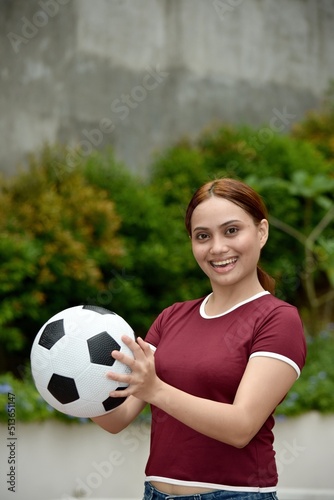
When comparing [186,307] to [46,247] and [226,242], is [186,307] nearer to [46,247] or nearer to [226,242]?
[226,242]

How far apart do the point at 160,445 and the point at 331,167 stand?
251 inches

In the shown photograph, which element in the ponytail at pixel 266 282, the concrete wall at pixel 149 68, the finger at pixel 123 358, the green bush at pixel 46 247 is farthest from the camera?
the concrete wall at pixel 149 68

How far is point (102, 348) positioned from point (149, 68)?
6.07 m

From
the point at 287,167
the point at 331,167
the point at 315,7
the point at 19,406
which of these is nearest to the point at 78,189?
the point at 19,406

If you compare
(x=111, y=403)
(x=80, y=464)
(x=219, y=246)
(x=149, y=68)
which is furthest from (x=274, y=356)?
(x=149, y=68)

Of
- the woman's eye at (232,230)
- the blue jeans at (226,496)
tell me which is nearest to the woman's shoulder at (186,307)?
the woman's eye at (232,230)

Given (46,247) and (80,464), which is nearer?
(80,464)

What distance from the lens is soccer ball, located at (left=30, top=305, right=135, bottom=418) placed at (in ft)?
6.13

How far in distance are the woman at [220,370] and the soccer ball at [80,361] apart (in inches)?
3.9

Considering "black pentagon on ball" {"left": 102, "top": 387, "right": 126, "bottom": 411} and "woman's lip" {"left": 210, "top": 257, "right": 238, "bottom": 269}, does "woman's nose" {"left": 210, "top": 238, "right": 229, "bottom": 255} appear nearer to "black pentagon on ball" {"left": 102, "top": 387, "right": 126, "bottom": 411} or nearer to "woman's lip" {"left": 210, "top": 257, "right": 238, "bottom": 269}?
"woman's lip" {"left": 210, "top": 257, "right": 238, "bottom": 269}

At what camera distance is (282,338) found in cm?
184

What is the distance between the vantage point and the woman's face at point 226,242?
1988 mm

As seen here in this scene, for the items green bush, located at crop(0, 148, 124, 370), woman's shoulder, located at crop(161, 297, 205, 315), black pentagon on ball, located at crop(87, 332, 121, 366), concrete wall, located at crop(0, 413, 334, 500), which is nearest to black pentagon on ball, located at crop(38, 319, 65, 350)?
black pentagon on ball, located at crop(87, 332, 121, 366)

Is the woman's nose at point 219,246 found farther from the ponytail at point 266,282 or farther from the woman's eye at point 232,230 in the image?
the ponytail at point 266,282
